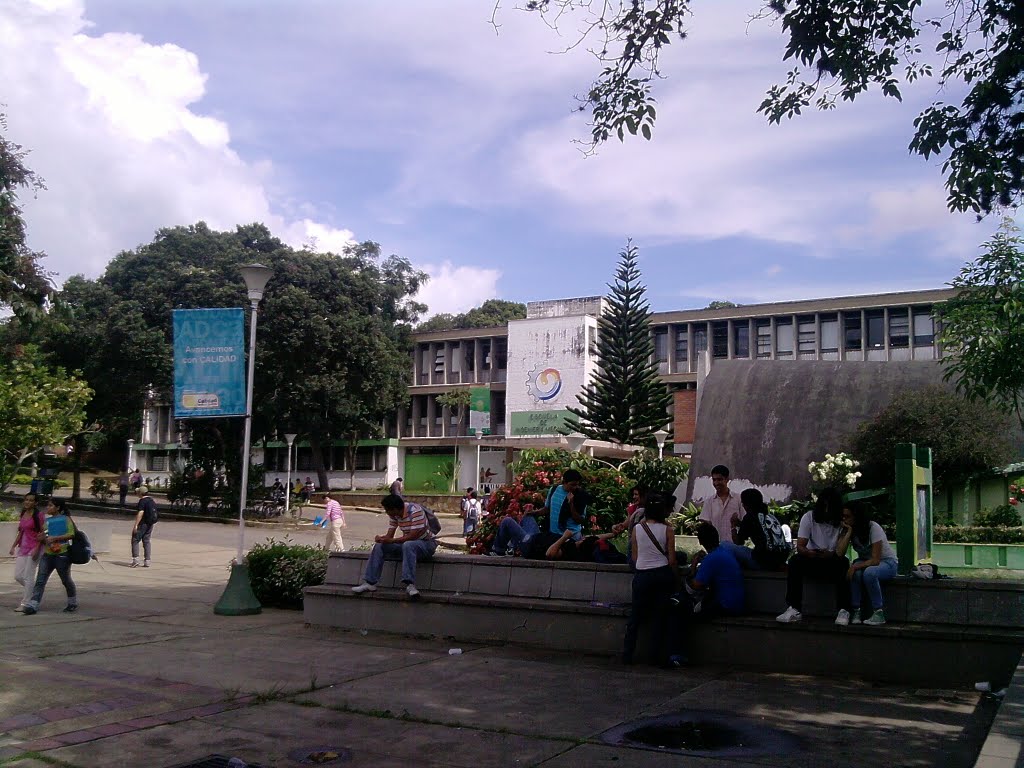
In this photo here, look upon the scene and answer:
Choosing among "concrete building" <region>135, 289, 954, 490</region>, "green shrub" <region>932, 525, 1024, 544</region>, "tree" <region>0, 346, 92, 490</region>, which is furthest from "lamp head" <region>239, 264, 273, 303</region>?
"concrete building" <region>135, 289, 954, 490</region>

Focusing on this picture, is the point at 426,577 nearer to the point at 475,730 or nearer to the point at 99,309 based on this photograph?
the point at 475,730

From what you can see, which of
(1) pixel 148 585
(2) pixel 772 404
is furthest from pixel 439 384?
(1) pixel 148 585

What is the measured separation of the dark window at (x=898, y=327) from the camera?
50.7 m

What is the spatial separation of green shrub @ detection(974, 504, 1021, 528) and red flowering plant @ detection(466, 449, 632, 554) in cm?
1222

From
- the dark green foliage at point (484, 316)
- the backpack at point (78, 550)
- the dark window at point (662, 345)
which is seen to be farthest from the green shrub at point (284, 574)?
the dark green foliage at point (484, 316)

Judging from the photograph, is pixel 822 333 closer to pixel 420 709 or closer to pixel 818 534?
pixel 818 534

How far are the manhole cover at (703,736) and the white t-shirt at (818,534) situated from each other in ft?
6.69

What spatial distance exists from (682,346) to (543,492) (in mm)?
44618

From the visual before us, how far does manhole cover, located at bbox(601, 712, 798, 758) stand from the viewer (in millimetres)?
5590

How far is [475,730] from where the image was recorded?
618 cm

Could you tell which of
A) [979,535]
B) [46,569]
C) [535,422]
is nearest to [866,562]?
[46,569]

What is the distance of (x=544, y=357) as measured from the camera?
58.2m

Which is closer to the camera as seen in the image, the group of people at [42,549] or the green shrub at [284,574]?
the group of people at [42,549]

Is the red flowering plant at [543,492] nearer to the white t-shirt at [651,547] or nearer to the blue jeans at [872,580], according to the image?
the white t-shirt at [651,547]
